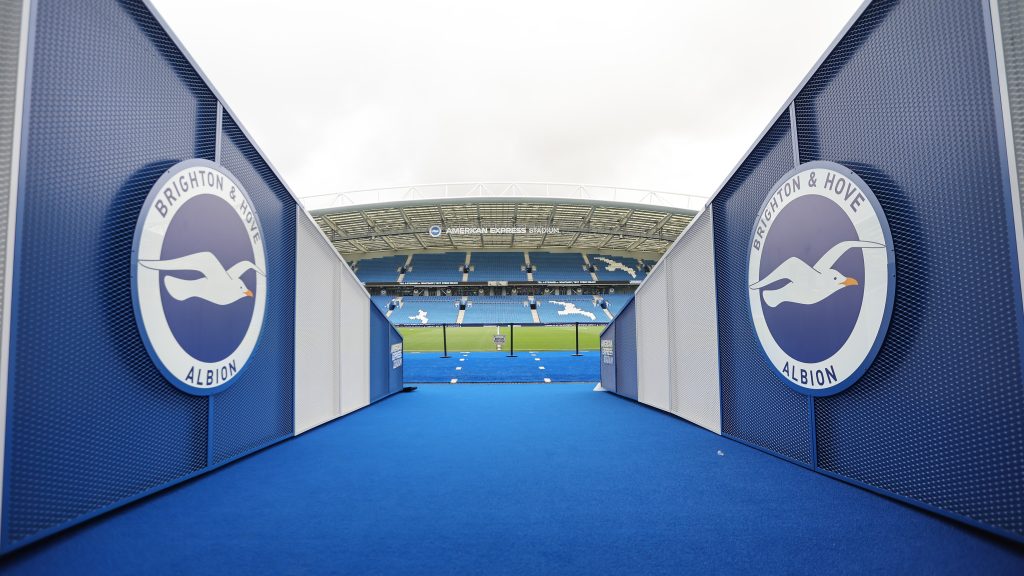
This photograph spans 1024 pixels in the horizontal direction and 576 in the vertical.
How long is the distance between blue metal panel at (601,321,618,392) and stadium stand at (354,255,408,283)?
26983 mm

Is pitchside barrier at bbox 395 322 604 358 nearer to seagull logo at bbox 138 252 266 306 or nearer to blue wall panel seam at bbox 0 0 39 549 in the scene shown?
seagull logo at bbox 138 252 266 306

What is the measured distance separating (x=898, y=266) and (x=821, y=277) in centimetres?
43

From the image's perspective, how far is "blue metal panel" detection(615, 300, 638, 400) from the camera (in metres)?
5.98

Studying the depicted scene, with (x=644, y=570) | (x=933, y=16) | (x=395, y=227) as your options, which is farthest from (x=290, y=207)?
(x=395, y=227)

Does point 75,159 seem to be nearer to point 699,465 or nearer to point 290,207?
point 290,207

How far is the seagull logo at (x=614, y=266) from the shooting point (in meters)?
34.2

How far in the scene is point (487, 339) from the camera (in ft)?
72.8

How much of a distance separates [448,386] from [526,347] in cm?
1064

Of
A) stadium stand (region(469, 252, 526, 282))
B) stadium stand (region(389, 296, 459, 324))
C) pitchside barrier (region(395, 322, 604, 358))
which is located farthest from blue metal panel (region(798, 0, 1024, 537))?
stadium stand (region(469, 252, 526, 282))

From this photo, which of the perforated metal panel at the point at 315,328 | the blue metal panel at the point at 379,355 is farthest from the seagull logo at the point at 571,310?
the perforated metal panel at the point at 315,328

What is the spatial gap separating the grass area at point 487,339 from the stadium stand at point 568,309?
270 cm

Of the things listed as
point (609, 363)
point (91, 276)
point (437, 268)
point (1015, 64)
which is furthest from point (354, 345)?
point (437, 268)

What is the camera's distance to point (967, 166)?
1911 millimetres

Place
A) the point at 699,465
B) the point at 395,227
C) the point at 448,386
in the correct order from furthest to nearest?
the point at 395,227, the point at 448,386, the point at 699,465
